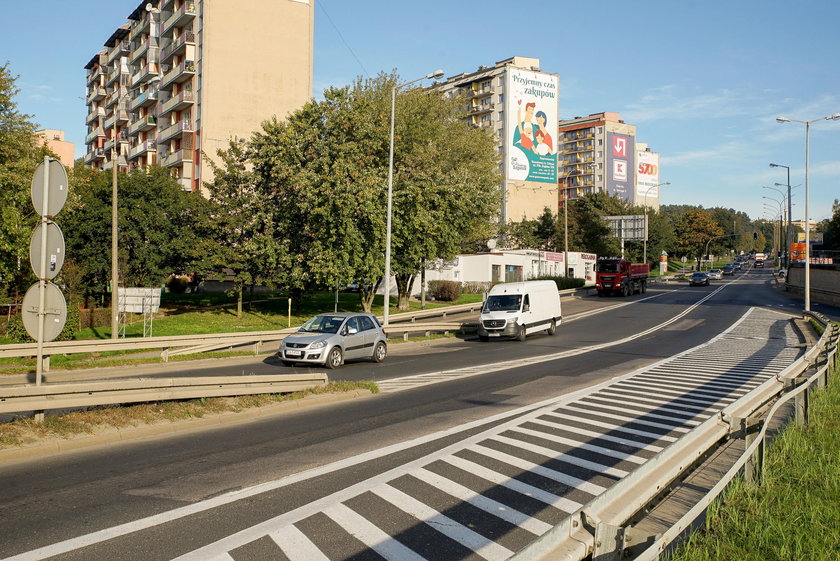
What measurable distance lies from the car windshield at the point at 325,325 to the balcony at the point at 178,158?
4337cm

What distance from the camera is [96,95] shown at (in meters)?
A: 85.6

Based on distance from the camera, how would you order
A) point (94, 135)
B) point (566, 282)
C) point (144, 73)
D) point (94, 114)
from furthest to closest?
1. point (94, 114)
2. point (94, 135)
3. point (144, 73)
4. point (566, 282)

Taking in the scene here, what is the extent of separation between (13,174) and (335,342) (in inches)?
723

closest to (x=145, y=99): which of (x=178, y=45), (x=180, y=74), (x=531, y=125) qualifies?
(x=178, y=45)

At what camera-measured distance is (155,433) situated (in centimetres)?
987

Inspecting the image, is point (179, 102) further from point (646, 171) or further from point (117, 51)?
point (646, 171)

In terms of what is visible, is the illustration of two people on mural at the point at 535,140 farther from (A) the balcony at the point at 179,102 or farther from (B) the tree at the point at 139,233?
(B) the tree at the point at 139,233

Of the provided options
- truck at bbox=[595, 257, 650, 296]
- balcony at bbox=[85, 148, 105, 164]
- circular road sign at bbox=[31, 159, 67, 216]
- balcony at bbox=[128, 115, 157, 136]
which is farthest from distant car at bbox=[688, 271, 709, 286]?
balcony at bbox=[85, 148, 105, 164]

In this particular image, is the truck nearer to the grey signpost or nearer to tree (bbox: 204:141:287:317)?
tree (bbox: 204:141:287:317)

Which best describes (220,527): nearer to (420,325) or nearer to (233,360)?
(233,360)

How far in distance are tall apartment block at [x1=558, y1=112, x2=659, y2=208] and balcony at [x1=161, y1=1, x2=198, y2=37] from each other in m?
94.1

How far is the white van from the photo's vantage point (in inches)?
1115

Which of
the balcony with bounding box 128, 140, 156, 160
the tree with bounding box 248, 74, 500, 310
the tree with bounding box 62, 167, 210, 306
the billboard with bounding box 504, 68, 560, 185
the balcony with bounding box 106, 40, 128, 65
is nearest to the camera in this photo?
the tree with bounding box 248, 74, 500, 310

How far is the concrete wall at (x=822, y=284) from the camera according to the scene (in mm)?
48222
